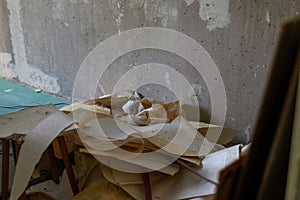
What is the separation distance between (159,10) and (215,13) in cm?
54

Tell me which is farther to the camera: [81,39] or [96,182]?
[81,39]

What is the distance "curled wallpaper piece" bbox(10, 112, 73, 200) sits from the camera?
1.84m

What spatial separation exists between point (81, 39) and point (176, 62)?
1198mm

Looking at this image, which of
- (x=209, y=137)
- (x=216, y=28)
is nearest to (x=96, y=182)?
(x=209, y=137)

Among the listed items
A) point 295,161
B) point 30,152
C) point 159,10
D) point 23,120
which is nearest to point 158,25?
point 159,10

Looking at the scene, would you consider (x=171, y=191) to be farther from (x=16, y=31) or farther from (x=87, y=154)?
(x=16, y=31)

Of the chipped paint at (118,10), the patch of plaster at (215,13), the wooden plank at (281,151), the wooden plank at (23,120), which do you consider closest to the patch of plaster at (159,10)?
the chipped paint at (118,10)

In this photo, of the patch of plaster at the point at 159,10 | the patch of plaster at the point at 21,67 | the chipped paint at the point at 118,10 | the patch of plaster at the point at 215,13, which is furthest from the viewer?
the patch of plaster at the point at 21,67

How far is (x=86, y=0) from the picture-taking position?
3639 millimetres

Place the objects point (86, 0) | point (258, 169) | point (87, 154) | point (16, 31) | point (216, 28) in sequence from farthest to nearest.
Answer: point (16, 31) → point (86, 0) → point (216, 28) → point (87, 154) → point (258, 169)

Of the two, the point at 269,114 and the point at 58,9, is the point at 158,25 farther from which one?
the point at 269,114

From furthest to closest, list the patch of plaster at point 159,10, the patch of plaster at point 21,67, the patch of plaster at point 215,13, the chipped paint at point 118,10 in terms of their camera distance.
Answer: the patch of plaster at point 21,67
the chipped paint at point 118,10
the patch of plaster at point 159,10
the patch of plaster at point 215,13

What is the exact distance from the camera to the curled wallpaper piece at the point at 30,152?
1.84 metres

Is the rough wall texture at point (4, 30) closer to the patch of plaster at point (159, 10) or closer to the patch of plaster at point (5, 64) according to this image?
the patch of plaster at point (5, 64)
